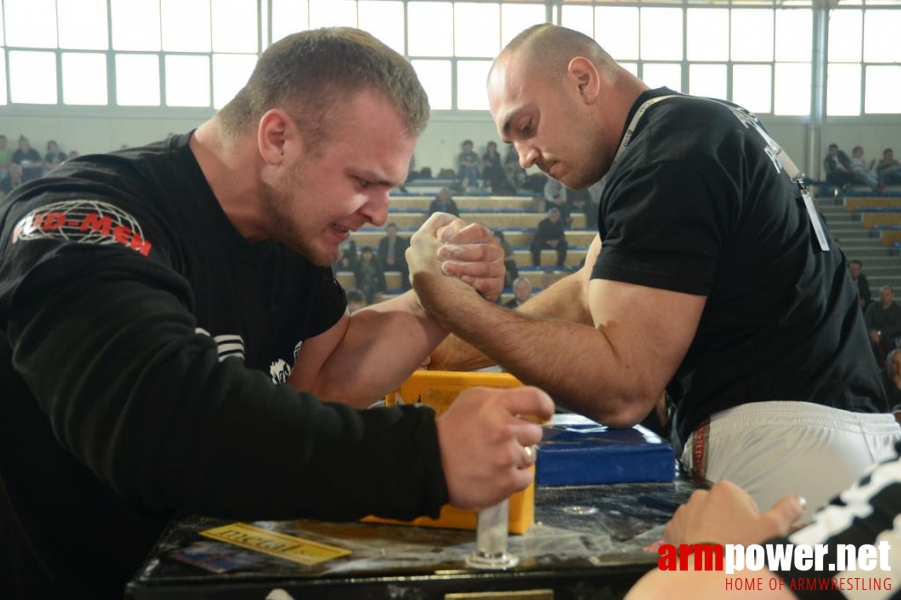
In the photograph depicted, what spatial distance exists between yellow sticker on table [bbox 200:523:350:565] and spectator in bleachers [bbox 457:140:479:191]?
586 inches

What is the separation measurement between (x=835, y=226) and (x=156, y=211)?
15.7 m

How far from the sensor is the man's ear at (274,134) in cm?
147

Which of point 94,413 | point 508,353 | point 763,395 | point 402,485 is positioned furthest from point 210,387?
point 763,395

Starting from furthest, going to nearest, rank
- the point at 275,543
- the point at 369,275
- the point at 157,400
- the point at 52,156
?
the point at 52,156, the point at 369,275, the point at 275,543, the point at 157,400

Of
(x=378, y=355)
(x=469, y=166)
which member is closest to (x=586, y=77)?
(x=378, y=355)

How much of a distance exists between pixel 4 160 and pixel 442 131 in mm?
7707

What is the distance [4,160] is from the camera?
567 inches

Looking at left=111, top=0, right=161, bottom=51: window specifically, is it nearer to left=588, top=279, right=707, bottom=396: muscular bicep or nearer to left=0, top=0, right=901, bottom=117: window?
left=0, top=0, right=901, bottom=117: window

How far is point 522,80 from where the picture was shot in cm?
234

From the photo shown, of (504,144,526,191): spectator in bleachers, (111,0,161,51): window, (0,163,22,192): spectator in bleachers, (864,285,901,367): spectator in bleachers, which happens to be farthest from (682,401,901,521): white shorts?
(111,0,161,51): window

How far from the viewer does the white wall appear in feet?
51.8

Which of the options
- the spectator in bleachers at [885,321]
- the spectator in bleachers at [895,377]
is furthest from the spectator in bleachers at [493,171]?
the spectator in bleachers at [895,377]

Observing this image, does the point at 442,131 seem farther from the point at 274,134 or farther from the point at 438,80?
the point at 274,134

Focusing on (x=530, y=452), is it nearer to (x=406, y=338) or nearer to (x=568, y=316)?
(x=406, y=338)
